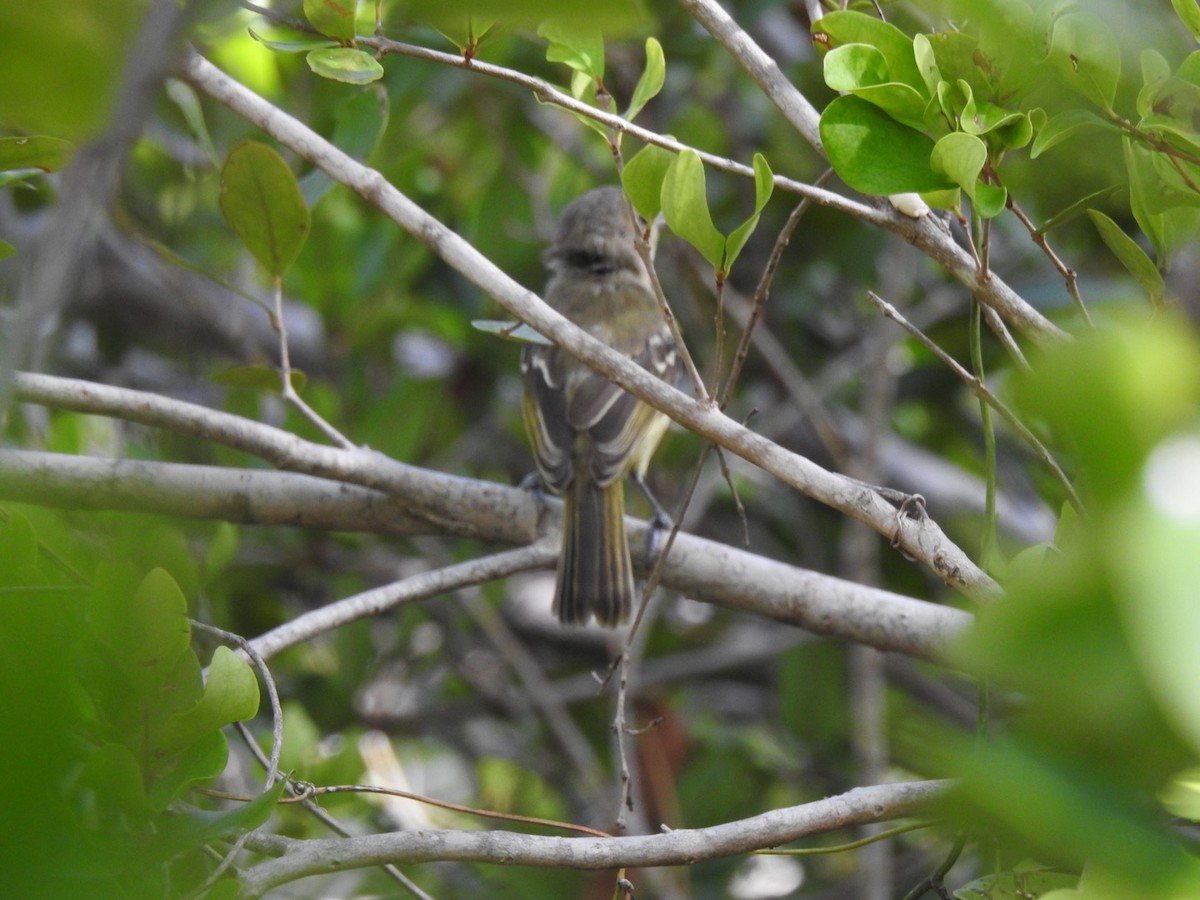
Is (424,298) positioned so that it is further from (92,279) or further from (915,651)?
(915,651)

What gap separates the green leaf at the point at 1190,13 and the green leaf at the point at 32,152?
6.13ft

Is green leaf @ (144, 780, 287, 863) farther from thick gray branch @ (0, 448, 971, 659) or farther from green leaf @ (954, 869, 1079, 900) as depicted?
thick gray branch @ (0, 448, 971, 659)

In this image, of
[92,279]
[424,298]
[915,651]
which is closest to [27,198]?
[92,279]

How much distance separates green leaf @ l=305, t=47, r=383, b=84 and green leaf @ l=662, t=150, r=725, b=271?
566 millimetres

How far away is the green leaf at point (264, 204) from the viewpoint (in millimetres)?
2789

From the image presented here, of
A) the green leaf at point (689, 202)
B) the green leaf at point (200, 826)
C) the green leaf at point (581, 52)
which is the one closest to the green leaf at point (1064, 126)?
the green leaf at point (689, 202)

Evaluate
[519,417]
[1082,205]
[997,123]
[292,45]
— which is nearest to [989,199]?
[997,123]

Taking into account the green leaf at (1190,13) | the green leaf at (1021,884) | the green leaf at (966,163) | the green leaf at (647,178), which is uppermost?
A: the green leaf at (1190,13)

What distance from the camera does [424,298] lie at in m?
5.31

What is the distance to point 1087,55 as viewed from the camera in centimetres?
178

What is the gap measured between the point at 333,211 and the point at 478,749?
2468mm

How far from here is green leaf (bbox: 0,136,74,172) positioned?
209 centimetres

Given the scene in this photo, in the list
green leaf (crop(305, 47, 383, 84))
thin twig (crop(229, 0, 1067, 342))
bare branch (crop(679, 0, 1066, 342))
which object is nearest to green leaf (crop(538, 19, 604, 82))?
thin twig (crop(229, 0, 1067, 342))

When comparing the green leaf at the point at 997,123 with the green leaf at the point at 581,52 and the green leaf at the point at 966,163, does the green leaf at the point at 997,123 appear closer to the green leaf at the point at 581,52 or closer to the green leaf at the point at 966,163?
the green leaf at the point at 966,163
